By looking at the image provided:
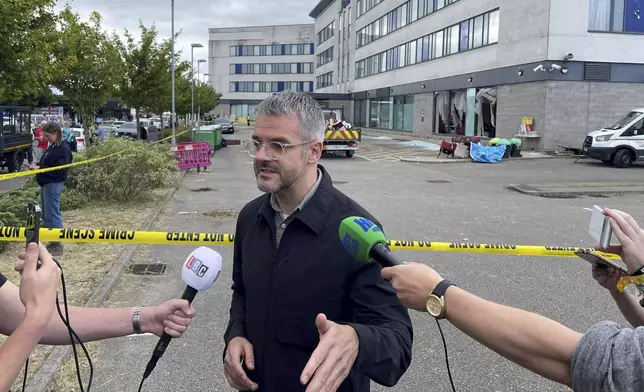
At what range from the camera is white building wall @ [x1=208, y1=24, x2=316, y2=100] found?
344ft

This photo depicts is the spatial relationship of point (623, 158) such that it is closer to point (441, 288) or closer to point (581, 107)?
point (581, 107)

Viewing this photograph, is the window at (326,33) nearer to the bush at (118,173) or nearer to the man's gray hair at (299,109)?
the bush at (118,173)

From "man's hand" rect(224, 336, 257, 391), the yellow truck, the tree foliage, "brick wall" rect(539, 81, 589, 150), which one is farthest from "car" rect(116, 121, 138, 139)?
"man's hand" rect(224, 336, 257, 391)

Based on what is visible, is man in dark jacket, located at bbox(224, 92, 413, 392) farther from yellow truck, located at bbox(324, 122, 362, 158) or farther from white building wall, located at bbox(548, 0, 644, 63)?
white building wall, located at bbox(548, 0, 644, 63)

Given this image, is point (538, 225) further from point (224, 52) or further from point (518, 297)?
point (224, 52)

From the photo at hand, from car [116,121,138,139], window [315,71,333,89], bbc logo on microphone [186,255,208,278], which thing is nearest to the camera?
bbc logo on microphone [186,255,208,278]

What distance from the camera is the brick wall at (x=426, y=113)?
4253 centimetres

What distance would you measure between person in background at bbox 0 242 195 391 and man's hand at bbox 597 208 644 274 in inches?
61.2

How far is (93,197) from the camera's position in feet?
38.9

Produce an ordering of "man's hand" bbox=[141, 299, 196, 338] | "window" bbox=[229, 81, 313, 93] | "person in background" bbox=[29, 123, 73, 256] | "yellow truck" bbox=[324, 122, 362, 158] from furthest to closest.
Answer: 1. "window" bbox=[229, 81, 313, 93]
2. "yellow truck" bbox=[324, 122, 362, 158]
3. "person in background" bbox=[29, 123, 73, 256]
4. "man's hand" bbox=[141, 299, 196, 338]

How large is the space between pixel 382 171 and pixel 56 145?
1420 cm

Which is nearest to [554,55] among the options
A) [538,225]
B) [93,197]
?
[538,225]

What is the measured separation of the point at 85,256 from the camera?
7.55 meters

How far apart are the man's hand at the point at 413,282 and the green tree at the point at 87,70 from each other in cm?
2238
